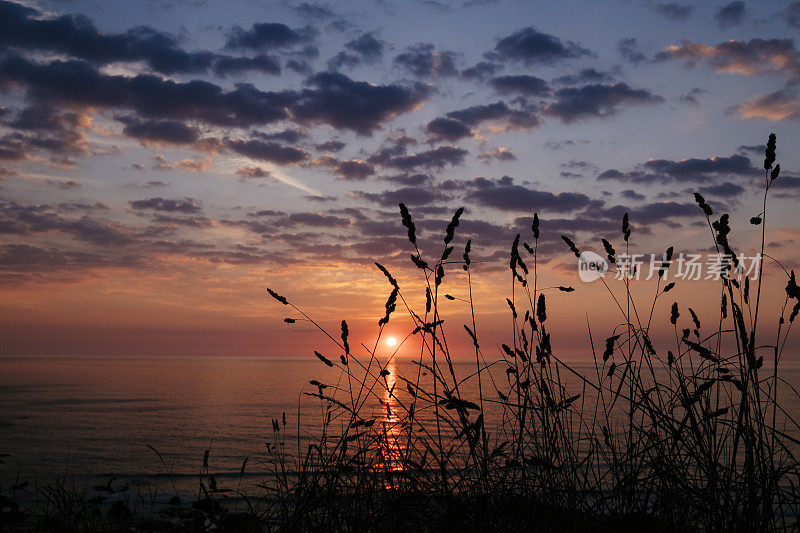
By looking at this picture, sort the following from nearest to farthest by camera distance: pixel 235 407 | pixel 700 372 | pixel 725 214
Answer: pixel 725 214 → pixel 700 372 → pixel 235 407

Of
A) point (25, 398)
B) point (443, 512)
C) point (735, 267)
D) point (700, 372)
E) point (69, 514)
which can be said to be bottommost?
point (25, 398)

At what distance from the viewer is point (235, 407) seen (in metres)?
25.5

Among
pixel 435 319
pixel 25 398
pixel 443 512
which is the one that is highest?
pixel 435 319

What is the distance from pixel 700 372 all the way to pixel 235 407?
80.5 feet

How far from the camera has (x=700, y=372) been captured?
140 inches

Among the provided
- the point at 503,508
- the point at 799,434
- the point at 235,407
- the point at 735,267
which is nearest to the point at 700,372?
the point at 735,267

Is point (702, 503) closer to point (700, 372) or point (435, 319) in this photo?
point (700, 372)

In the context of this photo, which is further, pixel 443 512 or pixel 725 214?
pixel 443 512

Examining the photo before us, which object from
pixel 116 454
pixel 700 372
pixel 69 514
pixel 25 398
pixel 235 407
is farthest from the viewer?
pixel 25 398

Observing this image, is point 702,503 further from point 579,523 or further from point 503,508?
point 503,508

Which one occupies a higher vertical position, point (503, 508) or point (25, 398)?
point (503, 508)

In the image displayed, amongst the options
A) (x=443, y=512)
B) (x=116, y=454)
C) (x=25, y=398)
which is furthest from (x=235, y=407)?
(x=443, y=512)

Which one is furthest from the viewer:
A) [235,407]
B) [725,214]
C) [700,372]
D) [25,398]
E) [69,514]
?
[25,398]

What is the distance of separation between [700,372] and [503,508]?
5.16ft
